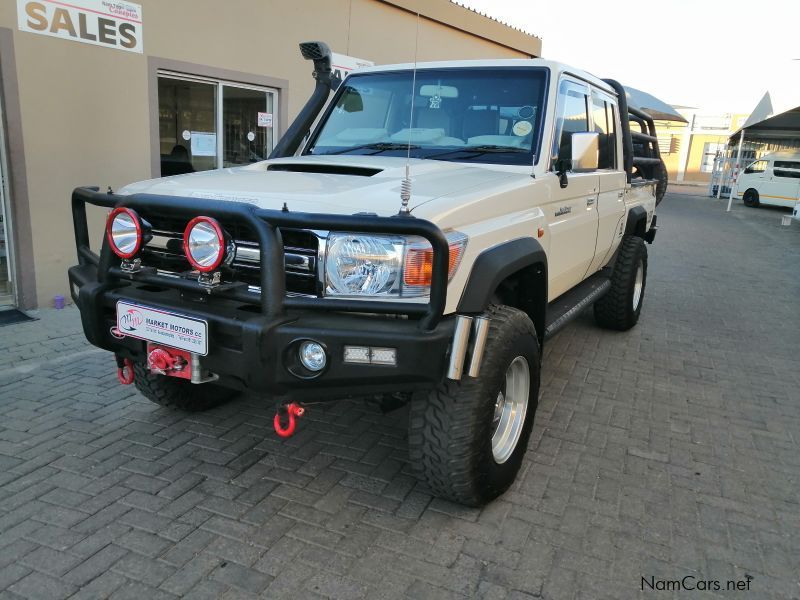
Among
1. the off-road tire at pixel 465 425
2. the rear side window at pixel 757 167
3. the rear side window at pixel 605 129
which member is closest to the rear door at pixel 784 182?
the rear side window at pixel 757 167

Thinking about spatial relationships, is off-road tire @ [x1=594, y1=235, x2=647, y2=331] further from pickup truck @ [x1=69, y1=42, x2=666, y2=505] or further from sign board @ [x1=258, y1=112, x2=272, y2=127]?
sign board @ [x1=258, y1=112, x2=272, y2=127]

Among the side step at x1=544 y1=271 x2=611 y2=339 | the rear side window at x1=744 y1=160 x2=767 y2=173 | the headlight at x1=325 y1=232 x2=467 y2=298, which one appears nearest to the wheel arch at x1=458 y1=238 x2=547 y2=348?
the headlight at x1=325 y1=232 x2=467 y2=298

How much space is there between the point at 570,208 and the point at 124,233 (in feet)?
8.62

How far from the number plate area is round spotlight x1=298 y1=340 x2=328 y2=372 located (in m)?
0.40

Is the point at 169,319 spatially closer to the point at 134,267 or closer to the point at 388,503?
the point at 134,267

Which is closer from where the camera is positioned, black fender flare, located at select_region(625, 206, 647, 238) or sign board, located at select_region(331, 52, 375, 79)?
black fender flare, located at select_region(625, 206, 647, 238)

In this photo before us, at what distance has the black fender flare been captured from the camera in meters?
5.72

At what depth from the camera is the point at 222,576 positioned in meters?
2.45

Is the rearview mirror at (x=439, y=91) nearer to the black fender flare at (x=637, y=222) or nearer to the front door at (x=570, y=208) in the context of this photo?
the front door at (x=570, y=208)

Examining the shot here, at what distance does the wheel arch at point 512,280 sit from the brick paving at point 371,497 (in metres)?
0.91

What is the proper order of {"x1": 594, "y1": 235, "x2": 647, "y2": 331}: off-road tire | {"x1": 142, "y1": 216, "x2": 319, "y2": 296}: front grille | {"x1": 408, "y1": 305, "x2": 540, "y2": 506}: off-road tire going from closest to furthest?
{"x1": 142, "y1": 216, "x2": 319, "y2": 296}: front grille → {"x1": 408, "y1": 305, "x2": 540, "y2": 506}: off-road tire → {"x1": 594, "y1": 235, "x2": 647, "y2": 331}: off-road tire

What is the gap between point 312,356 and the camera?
7.83ft

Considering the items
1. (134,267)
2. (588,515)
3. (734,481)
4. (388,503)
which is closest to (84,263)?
(134,267)

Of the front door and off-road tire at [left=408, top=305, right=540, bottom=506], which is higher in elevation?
the front door
